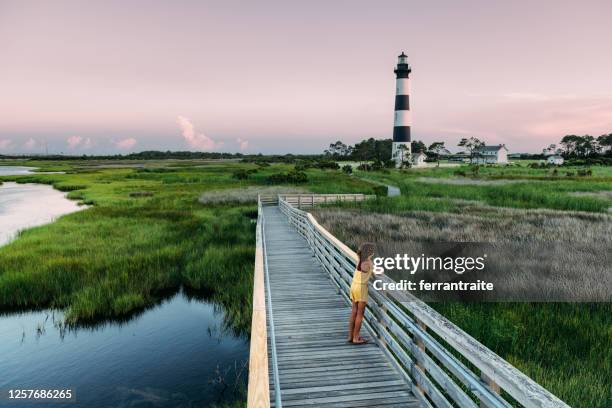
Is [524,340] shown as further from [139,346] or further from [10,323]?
[10,323]

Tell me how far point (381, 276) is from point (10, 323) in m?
10.7

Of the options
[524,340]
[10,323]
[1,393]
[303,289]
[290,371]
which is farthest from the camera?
[10,323]

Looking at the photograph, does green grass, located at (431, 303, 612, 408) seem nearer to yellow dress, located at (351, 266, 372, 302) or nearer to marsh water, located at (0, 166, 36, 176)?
yellow dress, located at (351, 266, 372, 302)

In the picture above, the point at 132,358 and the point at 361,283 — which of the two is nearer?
the point at 361,283

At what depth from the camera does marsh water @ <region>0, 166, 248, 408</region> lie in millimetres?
8406

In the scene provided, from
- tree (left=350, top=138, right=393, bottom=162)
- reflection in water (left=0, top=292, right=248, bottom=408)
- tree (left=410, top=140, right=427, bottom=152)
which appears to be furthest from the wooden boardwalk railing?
tree (left=410, top=140, right=427, bottom=152)

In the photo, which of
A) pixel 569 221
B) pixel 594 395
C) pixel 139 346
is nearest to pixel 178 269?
pixel 139 346

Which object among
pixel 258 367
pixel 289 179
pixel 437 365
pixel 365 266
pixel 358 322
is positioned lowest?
pixel 358 322

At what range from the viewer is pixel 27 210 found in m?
32.6

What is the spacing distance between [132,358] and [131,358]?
0.07 feet

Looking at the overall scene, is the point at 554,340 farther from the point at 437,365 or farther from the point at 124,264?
the point at 124,264

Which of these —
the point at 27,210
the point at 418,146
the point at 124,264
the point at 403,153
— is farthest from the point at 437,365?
the point at 418,146

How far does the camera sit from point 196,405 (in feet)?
26.4

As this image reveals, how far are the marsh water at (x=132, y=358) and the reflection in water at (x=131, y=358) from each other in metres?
0.02
